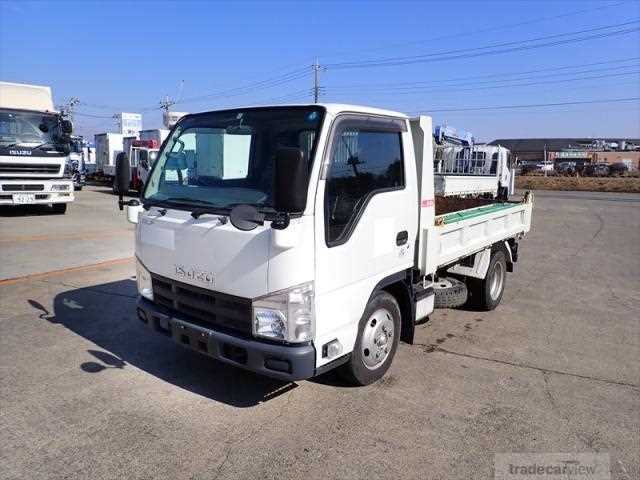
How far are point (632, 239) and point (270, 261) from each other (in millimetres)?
13600

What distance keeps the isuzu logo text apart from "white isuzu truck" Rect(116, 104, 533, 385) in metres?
0.01

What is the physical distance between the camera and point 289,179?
2.70 meters

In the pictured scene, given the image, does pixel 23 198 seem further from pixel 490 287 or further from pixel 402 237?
pixel 402 237

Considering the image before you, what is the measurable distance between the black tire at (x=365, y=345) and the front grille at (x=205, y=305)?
0.91m

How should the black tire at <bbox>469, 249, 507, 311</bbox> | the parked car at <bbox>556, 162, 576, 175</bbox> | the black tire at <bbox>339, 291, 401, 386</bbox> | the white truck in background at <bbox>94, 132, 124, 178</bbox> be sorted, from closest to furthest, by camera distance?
1. the black tire at <bbox>339, 291, 401, 386</bbox>
2. the black tire at <bbox>469, 249, 507, 311</bbox>
3. the white truck in background at <bbox>94, 132, 124, 178</bbox>
4. the parked car at <bbox>556, 162, 576, 175</bbox>

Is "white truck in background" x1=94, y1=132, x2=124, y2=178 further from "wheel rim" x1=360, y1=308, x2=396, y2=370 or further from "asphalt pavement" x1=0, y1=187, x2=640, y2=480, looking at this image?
"wheel rim" x1=360, y1=308, x2=396, y2=370

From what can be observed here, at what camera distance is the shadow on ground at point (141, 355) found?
12.6ft

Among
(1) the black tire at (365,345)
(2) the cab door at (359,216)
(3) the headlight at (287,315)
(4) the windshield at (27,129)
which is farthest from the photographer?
(4) the windshield at (27,129)

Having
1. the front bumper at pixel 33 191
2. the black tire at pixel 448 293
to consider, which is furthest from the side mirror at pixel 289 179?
the front bumper at pixel 33 191

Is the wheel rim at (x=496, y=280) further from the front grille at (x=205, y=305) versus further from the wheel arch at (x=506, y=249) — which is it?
the front grille at (x=205, y=305)

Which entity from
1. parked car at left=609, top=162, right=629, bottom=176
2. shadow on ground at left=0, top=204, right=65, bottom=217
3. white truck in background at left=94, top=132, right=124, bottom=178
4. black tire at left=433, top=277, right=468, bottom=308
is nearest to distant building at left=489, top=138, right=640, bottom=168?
parked car at left=609, top=162, right=629, bottom=176

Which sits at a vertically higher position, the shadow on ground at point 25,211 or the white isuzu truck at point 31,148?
the white isuzu truck at point 31,148

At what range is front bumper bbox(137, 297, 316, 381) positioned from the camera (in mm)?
3053

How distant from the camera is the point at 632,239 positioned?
13.2m
